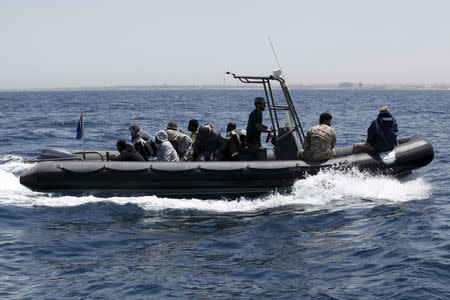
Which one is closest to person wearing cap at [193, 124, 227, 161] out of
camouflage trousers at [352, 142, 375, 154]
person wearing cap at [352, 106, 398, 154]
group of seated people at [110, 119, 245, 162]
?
group of seated people at [110, 119, 245, 162]

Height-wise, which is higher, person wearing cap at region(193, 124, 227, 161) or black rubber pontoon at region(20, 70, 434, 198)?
person wearing cap at region(193, 124, 227, 161)

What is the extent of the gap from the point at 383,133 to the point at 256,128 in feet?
7.17

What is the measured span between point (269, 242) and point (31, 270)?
2.98 meters

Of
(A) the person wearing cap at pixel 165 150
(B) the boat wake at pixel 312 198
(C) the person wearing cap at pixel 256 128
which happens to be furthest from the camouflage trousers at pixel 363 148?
(A) the person wearing cap at pixel 165 150

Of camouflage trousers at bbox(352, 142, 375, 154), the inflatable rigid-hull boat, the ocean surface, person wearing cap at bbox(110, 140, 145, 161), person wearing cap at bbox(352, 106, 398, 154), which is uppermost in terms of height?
person wearing cap at bbox(352, 106, 398, 154)

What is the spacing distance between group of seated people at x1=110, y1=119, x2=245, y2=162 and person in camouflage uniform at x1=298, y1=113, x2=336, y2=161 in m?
1.34

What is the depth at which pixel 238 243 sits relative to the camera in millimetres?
7859

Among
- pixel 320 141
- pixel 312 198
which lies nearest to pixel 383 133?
pixel 320 141

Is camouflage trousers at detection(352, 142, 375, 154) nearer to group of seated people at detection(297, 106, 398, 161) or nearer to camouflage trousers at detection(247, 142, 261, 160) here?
group of seated people at detection(297, 106, 398, 161)

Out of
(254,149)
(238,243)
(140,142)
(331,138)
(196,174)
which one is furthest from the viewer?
(140,142)

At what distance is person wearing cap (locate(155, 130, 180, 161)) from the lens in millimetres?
10586

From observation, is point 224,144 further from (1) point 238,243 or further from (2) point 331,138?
(1) point 238,243

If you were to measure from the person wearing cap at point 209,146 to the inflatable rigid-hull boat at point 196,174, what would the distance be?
526 millimetres

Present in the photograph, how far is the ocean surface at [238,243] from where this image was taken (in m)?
6.33
